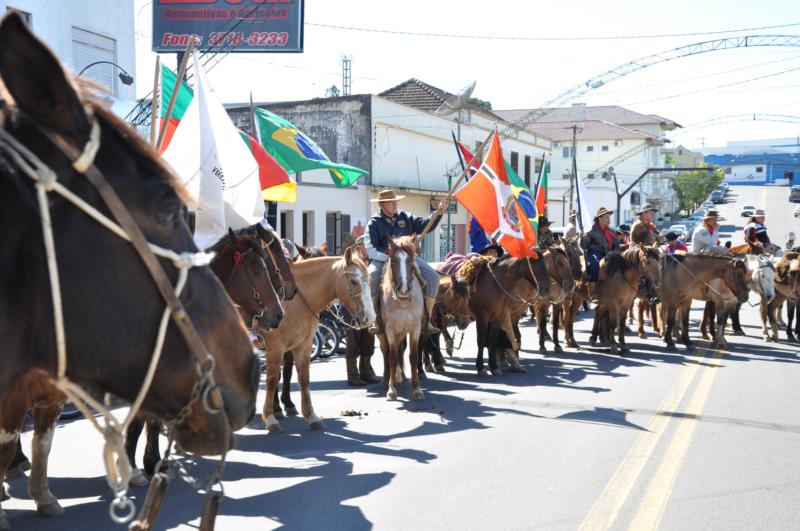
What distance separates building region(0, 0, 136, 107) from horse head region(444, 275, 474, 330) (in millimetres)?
9624

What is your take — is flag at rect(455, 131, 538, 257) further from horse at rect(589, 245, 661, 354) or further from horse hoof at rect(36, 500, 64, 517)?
horse hoof at rect(36, 500, 64, 517)

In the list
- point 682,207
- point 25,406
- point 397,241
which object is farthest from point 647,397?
point 682,207

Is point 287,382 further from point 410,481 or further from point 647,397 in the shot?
point 647,397

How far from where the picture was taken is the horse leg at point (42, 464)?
625cm

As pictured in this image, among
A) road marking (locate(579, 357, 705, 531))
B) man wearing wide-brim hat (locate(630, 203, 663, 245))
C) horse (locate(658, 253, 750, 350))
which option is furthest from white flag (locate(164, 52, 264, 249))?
horse (locate(658, 253, 750, 350))

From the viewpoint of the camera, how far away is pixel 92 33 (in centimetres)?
2056

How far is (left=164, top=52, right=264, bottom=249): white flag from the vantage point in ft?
24.3

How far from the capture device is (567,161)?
87125mm

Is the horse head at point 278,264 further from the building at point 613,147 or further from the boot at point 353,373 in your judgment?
the building at point 613,147

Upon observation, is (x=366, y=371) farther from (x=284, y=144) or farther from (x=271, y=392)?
(x=284, y=144)

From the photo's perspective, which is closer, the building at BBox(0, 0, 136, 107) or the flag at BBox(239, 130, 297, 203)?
the flag at BBox(239, 130, 297, 203)

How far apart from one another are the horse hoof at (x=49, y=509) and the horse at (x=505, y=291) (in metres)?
8.52

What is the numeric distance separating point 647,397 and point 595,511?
5.42 m

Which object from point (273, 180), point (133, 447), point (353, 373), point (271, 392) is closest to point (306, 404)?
point (271, 392)
